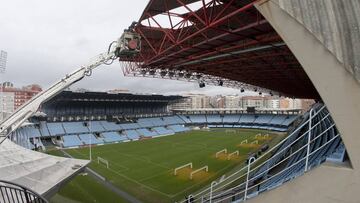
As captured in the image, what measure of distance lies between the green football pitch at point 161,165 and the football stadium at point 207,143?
15 cm

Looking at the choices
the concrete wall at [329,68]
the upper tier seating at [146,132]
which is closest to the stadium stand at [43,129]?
the upper tier seating at [146,132]

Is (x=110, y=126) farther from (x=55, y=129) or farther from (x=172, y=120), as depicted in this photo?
(x=172, y=120)

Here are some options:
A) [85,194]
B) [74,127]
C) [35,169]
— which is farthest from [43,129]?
[35,169]

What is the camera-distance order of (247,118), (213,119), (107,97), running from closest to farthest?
1. (107,97)
2. (247,118)
3. (213,119)

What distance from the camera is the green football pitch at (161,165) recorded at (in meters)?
24.2

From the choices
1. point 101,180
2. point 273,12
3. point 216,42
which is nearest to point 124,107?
point 101,180

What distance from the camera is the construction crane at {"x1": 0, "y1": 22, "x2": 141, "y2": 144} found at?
13.8 m

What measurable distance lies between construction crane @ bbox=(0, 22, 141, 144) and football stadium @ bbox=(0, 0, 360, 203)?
0.17ft

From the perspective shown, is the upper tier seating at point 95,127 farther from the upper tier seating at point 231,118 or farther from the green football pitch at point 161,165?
the upper tier seating at point 231,118

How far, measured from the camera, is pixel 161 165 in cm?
3350

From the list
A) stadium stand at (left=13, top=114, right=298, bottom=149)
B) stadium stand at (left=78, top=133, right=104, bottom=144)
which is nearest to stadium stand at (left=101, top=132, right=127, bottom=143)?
stadium stand at (left=13, top=114, right=298, bottom=149)

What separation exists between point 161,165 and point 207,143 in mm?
16880

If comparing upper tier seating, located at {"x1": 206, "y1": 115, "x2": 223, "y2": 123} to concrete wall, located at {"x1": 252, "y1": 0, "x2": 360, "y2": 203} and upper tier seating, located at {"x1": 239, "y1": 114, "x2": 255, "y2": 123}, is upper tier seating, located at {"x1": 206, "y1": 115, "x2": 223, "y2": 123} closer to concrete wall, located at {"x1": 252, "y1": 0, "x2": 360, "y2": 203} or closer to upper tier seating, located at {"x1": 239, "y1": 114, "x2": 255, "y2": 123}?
upper tier seating, located at {"x1": 239, "y1": 114, "x2": 255, "y2": 123}

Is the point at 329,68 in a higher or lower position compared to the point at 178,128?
higher
